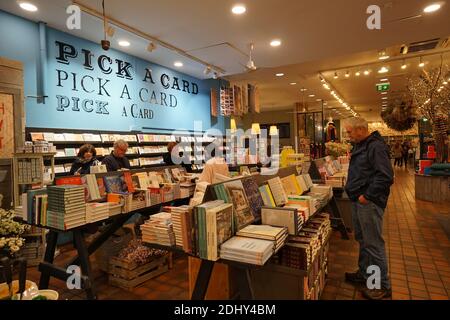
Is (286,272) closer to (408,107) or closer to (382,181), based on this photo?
(382,181)

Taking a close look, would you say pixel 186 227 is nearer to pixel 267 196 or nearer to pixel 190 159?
pixel 267 196

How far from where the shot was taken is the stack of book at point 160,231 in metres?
2.03

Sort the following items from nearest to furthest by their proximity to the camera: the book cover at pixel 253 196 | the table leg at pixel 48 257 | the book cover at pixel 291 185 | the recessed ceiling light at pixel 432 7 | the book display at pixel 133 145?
1. the book cover at pixel 253 196
2. the table leg at pixel 48 257
3. the book cover at pixel 291 185
4. the recessed ceiling light at pixel 432 7
5. the book display at pixel 133 145

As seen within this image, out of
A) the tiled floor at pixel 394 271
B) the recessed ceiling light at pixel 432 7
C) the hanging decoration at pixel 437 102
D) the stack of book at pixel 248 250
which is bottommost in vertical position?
the tiled floor at pixel 394 271

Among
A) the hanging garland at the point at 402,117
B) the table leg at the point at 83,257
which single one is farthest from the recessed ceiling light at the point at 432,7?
the hanging garland at the point at 402,117

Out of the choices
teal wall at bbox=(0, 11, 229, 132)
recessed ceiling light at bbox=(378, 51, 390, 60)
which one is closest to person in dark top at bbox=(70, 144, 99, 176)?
teal wall at bbox=(0, 11, 229, 132)

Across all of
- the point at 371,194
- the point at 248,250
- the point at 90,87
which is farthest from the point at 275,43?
the point at 248,250

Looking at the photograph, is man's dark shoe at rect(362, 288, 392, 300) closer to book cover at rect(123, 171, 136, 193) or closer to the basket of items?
the basket of items

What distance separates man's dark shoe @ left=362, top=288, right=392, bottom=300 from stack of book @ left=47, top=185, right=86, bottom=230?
9.33 ft

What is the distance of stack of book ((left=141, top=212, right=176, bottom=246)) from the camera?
203cm

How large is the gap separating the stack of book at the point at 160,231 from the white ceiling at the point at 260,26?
135 inches

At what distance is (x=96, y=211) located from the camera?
106 inches

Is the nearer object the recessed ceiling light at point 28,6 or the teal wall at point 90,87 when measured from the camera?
the recessed ceiling light at point 28,6

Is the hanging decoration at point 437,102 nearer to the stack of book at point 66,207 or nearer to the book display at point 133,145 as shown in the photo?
the book display at point 133,145
